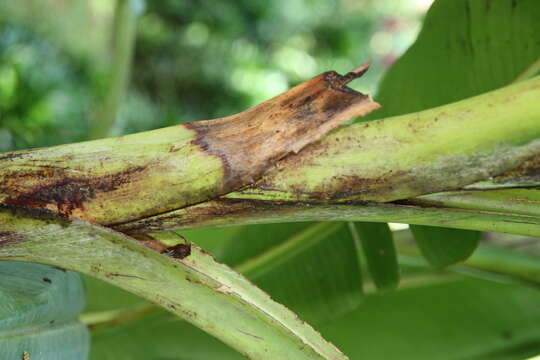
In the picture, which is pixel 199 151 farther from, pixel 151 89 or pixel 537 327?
pixel 151 89

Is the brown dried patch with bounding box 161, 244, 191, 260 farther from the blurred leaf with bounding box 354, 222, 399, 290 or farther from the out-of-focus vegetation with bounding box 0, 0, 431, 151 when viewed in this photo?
the out-of-focus vegetation with bounding box 0, 0, 431, 151

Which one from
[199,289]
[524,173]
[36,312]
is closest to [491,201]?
[524,173]

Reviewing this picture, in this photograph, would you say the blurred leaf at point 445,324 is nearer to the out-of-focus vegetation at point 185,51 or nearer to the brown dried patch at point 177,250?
the brown dried patch at point 177,250

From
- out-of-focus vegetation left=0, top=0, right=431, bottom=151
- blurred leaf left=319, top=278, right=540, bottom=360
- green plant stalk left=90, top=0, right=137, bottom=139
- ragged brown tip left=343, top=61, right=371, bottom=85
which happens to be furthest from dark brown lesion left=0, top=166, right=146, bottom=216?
out-of-focus vegetation left=0, top=0, right=431, bottom=151

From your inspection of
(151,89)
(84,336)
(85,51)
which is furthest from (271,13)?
(84,336)

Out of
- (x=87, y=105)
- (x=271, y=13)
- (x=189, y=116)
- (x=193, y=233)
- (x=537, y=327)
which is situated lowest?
(x=537, y=327)

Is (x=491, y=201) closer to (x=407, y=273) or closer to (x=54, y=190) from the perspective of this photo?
(x=54, y=190)
